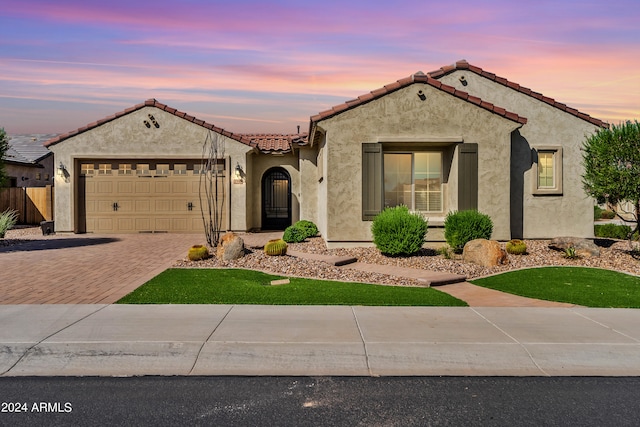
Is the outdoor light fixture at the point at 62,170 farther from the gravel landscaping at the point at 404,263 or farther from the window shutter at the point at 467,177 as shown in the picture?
the window shutter at the point at 467,177

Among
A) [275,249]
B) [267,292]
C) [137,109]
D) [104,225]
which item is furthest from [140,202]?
[267,292]

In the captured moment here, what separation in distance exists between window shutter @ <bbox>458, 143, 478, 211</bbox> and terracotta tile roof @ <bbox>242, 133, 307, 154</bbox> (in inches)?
259

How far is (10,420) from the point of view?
12.6 feet

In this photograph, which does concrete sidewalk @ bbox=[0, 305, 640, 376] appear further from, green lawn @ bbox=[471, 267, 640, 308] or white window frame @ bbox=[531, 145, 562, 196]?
white window frame @ bbox=[531, 145, 562, 196]

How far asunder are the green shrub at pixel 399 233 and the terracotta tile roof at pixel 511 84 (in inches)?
231

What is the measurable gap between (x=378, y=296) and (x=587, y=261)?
22.7ft

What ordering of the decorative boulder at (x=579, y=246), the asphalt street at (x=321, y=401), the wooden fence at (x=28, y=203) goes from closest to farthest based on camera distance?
the asphalt street at (x=321, y=401)
the decorative boulder at (x=579, y=246)
the wooden fence at (x=28, y=203)

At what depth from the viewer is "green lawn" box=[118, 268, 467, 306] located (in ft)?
25.1

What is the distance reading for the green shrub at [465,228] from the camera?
40.8 ft

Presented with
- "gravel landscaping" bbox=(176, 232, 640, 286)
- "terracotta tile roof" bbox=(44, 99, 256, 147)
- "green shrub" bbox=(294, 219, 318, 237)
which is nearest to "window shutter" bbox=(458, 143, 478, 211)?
"gravel landscaping" bbox=(176, 232, 640, 286)

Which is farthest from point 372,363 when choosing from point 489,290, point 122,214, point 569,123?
point 122,214

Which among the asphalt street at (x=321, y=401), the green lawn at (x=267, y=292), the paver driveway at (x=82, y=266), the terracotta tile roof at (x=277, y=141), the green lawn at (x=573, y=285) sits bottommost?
the asphalt street at (x=321, y=401)

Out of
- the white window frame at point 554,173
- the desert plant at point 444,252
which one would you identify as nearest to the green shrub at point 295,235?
the desert plant at point 444,252

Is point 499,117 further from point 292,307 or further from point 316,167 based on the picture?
point 292,307
